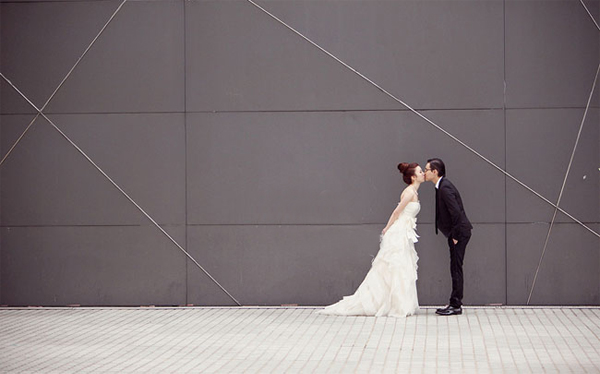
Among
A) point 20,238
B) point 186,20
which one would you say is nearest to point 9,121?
point 20,238

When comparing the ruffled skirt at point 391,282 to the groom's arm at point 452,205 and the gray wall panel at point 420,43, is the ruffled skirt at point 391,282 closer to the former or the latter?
the groom's arm at point 452,205

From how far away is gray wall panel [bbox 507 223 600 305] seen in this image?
12672mm

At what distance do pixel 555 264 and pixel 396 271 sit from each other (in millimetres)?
2156

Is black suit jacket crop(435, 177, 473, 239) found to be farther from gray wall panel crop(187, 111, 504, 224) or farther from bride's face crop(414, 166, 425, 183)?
gray wall panel crop(187, 111, 504, 224)

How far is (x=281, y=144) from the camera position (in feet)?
42.7

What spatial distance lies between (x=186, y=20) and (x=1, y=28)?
2.48 metres

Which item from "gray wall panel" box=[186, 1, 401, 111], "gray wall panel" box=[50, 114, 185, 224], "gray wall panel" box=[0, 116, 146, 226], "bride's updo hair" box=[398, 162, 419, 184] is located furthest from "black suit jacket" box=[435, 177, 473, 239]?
"gray wall panel" box=[0, 116, 146, 226]

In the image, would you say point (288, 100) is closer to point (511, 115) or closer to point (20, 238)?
point (511, 115)

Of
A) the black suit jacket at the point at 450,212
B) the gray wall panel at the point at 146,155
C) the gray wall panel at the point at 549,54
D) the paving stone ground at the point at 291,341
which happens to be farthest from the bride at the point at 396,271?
the gray wall panel at the point at 146,155

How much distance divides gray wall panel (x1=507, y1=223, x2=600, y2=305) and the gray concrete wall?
2 centimetres

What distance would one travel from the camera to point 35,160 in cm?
1320

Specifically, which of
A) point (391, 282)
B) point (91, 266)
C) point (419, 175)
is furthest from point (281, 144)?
point (91, 266)

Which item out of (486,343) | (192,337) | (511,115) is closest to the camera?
(486,343)

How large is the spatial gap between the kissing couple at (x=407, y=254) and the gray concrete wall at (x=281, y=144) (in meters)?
0.52
